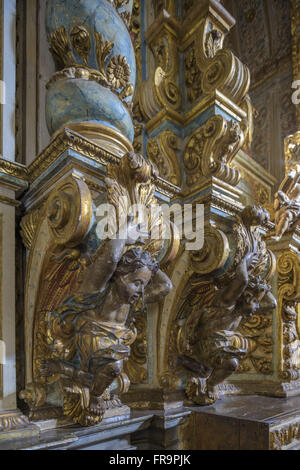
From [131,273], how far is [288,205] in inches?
58.0

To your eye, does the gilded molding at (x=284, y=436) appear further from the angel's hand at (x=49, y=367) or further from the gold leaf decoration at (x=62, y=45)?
the gold leaf decoration at (x=62, y=45)

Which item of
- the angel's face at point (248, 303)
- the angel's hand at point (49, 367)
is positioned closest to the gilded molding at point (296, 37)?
the angel's face at point (248, 303)

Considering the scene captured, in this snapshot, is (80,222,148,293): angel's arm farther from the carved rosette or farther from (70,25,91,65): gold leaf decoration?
the carved rosette

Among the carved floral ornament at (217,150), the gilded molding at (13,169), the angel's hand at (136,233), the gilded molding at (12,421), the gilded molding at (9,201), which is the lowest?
the gilded molding at (12,421)

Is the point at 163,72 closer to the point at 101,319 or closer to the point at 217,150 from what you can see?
the point at 217,150

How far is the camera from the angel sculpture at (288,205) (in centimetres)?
215

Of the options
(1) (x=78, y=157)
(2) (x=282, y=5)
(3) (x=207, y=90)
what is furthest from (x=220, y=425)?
(2) (x=282, y=5)

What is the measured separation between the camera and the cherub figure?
1.04 m

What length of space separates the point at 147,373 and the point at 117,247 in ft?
2.57

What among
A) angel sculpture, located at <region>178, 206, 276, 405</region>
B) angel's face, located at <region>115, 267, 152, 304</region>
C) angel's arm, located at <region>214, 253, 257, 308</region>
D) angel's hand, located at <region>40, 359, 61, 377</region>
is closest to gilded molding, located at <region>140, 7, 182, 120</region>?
angel sculpture, located at <region>178, 206, 276, 405</region>

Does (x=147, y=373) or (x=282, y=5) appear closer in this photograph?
(x=147, y=373)

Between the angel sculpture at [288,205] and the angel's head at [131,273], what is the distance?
131cm

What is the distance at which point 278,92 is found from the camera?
127 inches
